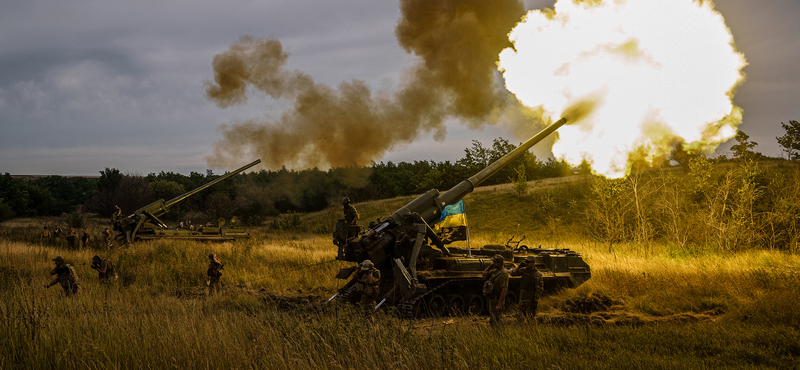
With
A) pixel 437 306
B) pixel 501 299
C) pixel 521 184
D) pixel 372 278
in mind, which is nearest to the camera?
pixel 501 299

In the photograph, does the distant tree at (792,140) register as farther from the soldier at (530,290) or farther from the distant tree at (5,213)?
the distant tree at (5,213)

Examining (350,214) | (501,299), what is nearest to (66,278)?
(350,214)

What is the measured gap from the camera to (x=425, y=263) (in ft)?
35.4

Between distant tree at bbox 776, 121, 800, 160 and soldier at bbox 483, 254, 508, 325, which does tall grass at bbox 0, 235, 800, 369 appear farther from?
distant tree at bbox 776, 121, 800, 160

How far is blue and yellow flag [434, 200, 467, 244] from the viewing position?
12.0m

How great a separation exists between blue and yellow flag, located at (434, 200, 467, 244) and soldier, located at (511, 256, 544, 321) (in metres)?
3.14

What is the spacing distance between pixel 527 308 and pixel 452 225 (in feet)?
11.8

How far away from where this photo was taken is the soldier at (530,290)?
8.80 metres

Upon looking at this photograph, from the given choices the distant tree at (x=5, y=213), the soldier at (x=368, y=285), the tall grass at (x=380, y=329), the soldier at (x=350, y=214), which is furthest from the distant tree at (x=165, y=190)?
the soldier at (x=368, y=285)

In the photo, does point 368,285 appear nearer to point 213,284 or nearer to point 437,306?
point 437,306

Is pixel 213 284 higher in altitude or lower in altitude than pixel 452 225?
lower

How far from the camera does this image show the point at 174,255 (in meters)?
17.5

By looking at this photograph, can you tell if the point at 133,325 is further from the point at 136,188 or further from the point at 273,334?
the point at 136,188

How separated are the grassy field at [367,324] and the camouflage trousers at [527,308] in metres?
0.26
